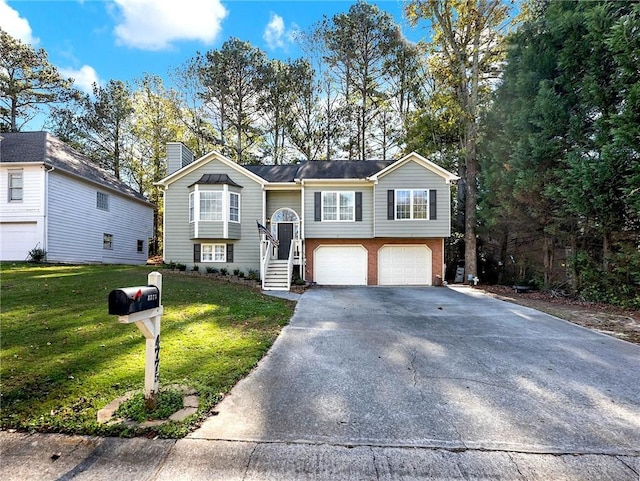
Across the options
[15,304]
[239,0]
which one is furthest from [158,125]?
[15,304]

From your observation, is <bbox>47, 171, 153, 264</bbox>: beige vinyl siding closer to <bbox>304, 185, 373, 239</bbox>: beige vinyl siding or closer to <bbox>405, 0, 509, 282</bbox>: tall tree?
<bbox>304, 185, 373, 239</bbox>: beige vinyl siding

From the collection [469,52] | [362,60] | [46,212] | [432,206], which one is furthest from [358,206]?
[46,212]

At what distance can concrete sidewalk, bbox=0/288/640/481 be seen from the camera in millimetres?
2348

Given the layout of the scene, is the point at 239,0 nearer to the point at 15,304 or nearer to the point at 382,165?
the point at 382,165

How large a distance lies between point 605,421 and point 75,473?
15.4 feet

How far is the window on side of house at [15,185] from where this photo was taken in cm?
1447

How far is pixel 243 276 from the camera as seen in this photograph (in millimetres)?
13742

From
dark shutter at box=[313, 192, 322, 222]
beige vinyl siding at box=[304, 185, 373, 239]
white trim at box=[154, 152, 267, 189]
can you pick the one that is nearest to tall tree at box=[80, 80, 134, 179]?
white trim at box=[154, 152, 267, 189]

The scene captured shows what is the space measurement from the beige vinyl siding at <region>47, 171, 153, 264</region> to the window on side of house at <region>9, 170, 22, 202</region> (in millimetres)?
1368

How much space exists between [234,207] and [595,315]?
43.5 ft

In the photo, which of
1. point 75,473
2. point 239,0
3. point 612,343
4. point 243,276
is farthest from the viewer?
point 243,276

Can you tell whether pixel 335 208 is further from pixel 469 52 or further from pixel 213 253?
pixel 469 52

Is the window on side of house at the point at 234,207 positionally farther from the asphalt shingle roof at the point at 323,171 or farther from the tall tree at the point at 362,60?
the tall tree at the point at 362,60

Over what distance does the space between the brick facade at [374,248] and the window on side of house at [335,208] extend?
1.08m
